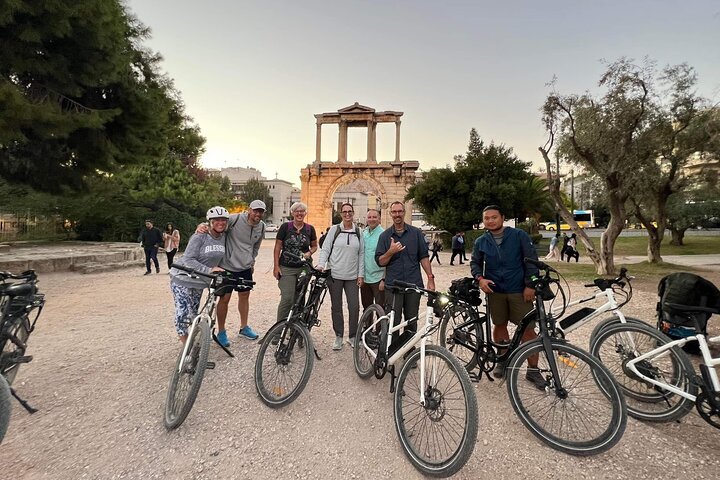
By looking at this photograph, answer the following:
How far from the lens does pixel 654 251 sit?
17.8 m

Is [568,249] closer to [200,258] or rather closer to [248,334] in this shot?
[248,334]

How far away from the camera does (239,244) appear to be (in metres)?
5.07

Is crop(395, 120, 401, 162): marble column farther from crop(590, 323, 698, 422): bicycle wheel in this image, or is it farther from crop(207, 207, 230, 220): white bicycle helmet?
crop(590, 323, 698, 422): bicycle wheel

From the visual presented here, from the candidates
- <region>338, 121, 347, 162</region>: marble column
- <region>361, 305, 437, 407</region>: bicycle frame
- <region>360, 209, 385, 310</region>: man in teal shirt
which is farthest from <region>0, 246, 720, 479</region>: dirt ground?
<region>338, 121, 347, 162</region>: marble column

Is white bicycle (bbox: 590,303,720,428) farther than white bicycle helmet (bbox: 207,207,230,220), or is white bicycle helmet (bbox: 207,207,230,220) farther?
white bicycle helmet (bbox: 207,207,230,220)

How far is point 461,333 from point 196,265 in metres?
3.19

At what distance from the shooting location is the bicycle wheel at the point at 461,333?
3896mm

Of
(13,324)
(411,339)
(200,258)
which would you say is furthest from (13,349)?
(411,339)

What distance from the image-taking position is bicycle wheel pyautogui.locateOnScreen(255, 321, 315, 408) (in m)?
3.57

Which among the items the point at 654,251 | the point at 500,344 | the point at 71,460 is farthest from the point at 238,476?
the point at 654,251

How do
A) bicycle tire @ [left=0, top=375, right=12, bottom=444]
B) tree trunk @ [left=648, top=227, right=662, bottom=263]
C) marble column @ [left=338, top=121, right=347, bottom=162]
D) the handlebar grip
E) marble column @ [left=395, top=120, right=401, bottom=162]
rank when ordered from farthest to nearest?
1. marble column @ [left=395, top=120, right=401, bottom=162]
2. marble column @ [left=338, top=121, right=347, bottom=162]
3. tree trunk @ [left=648, top=227, right=662, bottom=263]
4. the handlebar grip
5. bicycle tire @ [left=0, top=375, right=12, bottom=444]

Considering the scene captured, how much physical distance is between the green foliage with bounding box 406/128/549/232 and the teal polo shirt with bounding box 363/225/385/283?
2404 centimetres

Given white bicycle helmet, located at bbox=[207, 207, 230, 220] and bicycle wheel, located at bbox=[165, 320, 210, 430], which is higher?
white bicycle helmet, located at bbox=[207, 207, 230, 220]

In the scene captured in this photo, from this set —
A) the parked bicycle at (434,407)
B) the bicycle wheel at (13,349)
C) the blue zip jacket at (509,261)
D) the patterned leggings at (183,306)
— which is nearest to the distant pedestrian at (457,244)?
the blue zip jacket at (509,261)
